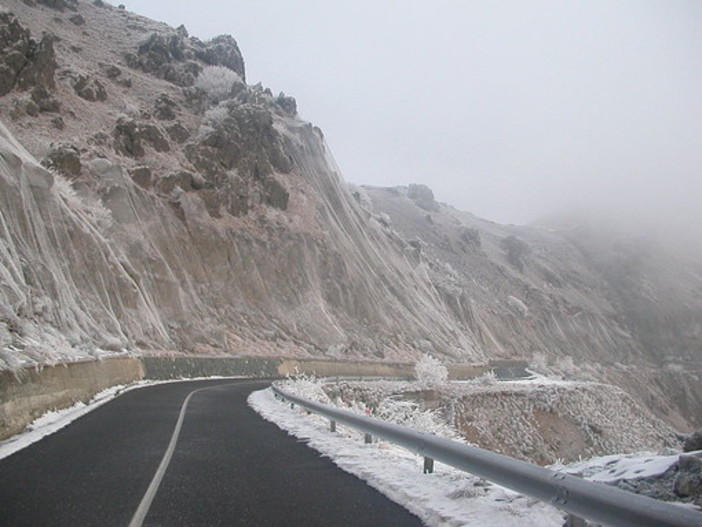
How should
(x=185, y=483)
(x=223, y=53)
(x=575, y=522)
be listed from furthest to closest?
(x=223, y=53) → (x=185, y=483) → (x=575, y=522)

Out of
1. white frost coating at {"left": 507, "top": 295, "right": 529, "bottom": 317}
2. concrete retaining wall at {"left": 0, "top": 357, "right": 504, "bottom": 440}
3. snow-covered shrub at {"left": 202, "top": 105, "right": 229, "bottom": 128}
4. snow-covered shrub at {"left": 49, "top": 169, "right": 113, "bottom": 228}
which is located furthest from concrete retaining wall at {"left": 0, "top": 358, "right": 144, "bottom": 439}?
white frost coating at {"left": 507, "top": 295, "right": 529, "bottom": 317}

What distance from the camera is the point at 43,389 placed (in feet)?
38.2

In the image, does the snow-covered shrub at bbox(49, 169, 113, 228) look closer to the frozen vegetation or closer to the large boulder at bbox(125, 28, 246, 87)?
the large boulder at bbox(125, 28, 246, 87)

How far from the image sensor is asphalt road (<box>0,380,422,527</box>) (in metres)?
5.20

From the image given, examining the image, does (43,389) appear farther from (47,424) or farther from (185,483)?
(185,483)

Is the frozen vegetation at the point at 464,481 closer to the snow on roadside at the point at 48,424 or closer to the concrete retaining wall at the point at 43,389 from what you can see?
the snow on roadside at the point at 48,424

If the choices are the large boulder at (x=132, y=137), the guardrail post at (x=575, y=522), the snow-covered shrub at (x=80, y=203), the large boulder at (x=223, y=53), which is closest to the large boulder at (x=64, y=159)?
the snow-covered shrub at (x=80, y=203)

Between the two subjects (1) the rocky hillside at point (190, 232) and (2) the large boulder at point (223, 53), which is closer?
(1) the rocky hillside at point (190, 232)

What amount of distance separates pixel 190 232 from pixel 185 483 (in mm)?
40979

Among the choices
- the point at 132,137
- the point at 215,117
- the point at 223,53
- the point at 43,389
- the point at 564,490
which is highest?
the point at 223,53

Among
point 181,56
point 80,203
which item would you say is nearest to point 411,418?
point 80,203

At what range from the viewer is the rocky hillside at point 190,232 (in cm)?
2888

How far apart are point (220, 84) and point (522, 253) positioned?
65213mm

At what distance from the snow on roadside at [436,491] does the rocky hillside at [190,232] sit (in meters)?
5.82
